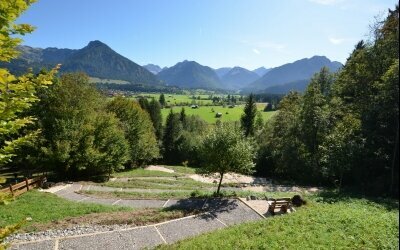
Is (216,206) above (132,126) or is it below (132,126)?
below

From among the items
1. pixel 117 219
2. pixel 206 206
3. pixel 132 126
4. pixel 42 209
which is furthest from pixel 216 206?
pixel 132 126

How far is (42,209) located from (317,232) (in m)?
18.8

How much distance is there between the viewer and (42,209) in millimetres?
23312

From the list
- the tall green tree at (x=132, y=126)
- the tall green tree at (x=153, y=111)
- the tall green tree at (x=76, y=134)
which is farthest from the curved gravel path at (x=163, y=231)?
the tall green tree at (x=153, y=111)

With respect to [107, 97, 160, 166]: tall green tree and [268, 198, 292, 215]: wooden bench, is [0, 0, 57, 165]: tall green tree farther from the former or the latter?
[107, 97, 160, 166]: tall green tree

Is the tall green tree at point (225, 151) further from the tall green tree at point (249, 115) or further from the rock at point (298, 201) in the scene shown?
the tall green tree at point (249, 115)

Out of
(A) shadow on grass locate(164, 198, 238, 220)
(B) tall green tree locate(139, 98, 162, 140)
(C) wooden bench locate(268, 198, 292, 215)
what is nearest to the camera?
(C) wooden bench locate(268, 198, 292, 215)

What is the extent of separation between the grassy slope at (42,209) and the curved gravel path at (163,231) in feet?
10.9

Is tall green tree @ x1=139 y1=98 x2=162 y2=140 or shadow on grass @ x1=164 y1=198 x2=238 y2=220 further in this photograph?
tall green tree @ x1=139 y1=98 x2=162 y2=140

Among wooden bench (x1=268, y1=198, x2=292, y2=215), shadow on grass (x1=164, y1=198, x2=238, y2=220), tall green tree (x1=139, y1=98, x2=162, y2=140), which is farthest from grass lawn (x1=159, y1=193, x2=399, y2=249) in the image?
tall green tree (x1=139, y1=98, x2=162, y2=140)

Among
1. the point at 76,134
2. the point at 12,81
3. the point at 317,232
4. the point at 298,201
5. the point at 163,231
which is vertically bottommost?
the point at 163,231

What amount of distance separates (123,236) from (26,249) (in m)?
5.05

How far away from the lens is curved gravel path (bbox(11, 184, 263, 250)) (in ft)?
58.4

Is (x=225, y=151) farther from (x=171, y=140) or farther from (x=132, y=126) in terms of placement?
(x=171, y=140)
